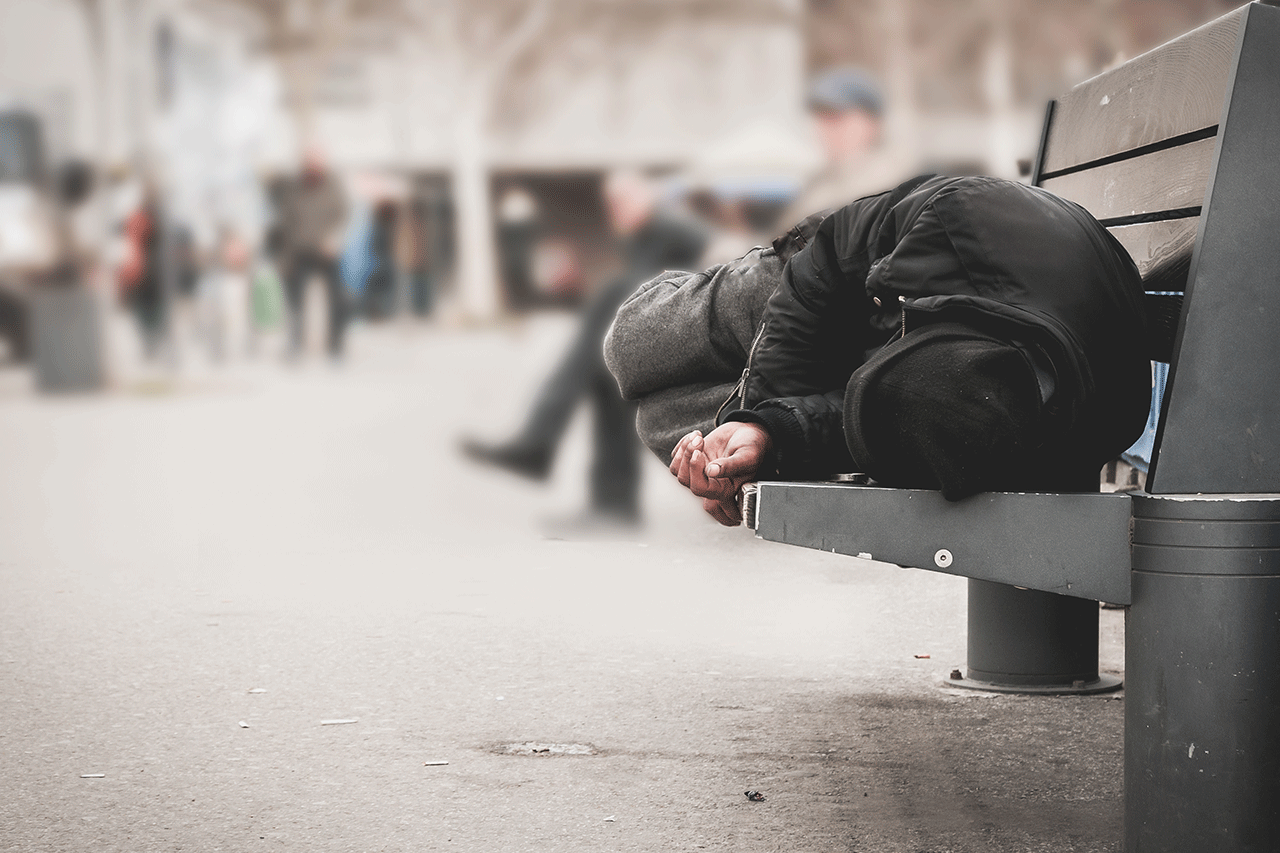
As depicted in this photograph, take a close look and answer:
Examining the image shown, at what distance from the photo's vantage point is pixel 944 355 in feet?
8.54

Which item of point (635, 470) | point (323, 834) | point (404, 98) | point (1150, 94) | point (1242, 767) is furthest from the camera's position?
point (404, 98)

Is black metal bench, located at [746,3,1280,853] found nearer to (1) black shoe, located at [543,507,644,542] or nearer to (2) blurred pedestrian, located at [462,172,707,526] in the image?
(1) black shoe, located at [543,507,644,542]

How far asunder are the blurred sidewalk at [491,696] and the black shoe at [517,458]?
0.21 m

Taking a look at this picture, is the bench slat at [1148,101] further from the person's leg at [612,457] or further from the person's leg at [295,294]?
the person's leg at [295,294]

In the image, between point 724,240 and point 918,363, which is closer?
point 918,363

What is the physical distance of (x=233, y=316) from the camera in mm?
23172

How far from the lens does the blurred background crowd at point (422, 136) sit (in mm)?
16203

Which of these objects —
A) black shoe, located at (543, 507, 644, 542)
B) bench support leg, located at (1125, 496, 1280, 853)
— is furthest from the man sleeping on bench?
black shoe, located at (543, 507, 644, 542)

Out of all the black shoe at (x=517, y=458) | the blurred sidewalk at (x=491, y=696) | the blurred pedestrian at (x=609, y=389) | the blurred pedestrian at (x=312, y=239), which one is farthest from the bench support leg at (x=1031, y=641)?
the blurred pedestrian at (x=312, y=239)

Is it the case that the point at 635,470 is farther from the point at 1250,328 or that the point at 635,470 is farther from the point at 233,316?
the point at 233,316

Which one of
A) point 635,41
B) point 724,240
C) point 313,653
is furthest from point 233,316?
point 313,653

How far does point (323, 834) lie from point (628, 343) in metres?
1.20

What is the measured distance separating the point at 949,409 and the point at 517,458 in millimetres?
5408

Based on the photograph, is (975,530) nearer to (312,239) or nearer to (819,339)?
(819,339)
